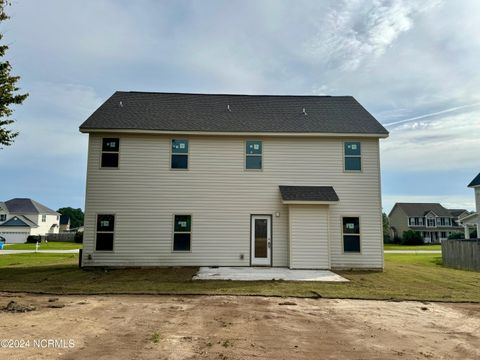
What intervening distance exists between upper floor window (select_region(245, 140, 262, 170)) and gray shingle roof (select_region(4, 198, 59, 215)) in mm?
46974

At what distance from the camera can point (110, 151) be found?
1395 centimetres

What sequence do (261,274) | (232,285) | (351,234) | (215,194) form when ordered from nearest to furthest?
1. (232,285)
2. (261,274)
3. (351,234)
4. (215,194)

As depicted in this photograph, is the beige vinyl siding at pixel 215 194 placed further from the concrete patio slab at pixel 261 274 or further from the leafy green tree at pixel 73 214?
the leafy green tree at pixel 73 214

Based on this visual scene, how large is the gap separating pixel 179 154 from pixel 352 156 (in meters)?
7.71

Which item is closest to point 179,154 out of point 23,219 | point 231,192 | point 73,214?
point 231,192

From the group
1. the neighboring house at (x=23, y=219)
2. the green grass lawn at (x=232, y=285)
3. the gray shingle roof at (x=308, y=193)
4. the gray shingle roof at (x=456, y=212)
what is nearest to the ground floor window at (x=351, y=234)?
the green grass lawn at (x=232, y=285)

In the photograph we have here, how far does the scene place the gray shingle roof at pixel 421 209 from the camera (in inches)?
2044

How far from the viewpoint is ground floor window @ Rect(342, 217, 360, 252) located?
13.7 metres

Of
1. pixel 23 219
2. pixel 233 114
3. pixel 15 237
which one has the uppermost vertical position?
pixel 233 114

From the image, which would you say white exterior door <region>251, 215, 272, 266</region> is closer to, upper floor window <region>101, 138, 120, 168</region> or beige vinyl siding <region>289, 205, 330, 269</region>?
beige vinyl siding <region>289, 205, 330, 269</region>

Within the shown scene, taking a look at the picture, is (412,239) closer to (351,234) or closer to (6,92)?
(351,234)

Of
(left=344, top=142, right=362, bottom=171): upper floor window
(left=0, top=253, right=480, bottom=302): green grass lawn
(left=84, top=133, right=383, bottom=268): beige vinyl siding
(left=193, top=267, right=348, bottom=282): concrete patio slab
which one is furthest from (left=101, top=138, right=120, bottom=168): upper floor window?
(left=344, top=142, right=362, bottom=171): upper floor window

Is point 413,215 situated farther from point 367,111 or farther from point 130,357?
point 130,357

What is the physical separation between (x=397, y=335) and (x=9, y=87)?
15080mm
